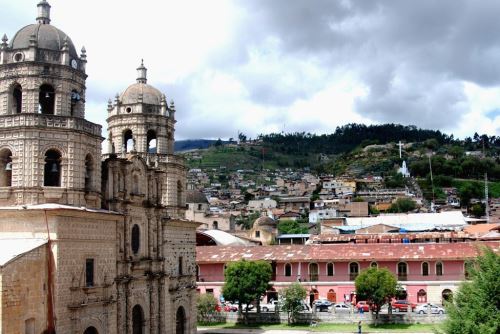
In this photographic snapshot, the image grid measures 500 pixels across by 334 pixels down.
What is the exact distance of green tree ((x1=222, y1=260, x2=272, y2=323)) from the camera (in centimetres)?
4847

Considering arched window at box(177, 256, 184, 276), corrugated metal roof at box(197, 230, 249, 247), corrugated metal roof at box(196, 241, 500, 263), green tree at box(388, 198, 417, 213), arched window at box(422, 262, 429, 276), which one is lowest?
arched window at box(422, 262, 429, 276)

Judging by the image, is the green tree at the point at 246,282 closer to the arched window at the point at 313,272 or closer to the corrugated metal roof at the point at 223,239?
the arched window at the point at 313,272

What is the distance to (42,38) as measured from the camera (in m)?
30.3

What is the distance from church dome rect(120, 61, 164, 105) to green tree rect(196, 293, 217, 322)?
16.5m

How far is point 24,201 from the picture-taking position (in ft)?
91.2

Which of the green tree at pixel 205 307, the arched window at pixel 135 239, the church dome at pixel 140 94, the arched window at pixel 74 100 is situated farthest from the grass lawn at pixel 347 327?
the arched window at pixel 74 100

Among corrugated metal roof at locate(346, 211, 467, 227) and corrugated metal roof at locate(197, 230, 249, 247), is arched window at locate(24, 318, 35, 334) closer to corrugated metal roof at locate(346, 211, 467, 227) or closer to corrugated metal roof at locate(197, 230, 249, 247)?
corrugated metal roof at locate(197, 230, 249, 247)

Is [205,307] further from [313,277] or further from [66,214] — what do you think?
[66,214]

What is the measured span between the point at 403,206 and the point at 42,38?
9949 centimetres

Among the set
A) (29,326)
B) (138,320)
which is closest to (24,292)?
(29,326)

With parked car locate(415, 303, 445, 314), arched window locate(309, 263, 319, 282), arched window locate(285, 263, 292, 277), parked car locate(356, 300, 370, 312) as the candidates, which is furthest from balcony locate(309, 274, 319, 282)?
parked car locate(415, 303, 445, 314)

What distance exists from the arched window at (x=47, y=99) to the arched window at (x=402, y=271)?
34.0 m

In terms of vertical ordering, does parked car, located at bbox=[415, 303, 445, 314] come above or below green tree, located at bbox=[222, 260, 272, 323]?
below

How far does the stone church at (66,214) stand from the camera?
25953mm
